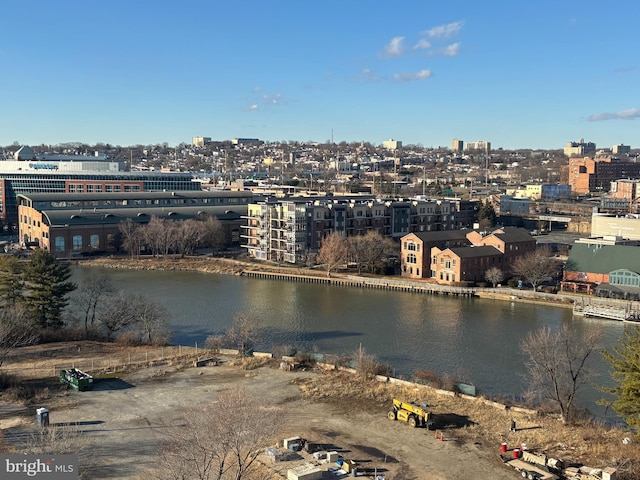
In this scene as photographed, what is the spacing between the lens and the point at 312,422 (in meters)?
7.32

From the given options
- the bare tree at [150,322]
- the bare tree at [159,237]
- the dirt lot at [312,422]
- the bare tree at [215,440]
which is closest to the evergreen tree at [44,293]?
the bare tree at [150,322]

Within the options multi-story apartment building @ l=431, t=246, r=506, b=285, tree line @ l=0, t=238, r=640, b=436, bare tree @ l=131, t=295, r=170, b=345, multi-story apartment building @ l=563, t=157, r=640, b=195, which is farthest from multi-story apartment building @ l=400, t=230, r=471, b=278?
multi-story apartment building @ l=563, t=157, r=640, b=195

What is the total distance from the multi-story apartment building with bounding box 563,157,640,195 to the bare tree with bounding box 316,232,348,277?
103 feet

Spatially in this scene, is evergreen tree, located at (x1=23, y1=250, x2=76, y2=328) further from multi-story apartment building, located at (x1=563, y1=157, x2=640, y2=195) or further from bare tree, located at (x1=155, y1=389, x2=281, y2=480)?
multi-story apartment building, located at (x1=563, y1=157, x2=640, y2=195)

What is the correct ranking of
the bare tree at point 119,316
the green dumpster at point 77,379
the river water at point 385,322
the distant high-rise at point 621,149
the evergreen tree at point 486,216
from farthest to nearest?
the distant high-rise at point 621,149 < the evergreen tree at point 486,216 < the bare tree at point 119,316 < the river water at point 385,322 < the green dumpster at point 77,379

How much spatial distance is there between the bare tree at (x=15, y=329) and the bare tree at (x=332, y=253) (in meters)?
9.08

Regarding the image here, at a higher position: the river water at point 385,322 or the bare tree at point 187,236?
the bare tree at point 187,236

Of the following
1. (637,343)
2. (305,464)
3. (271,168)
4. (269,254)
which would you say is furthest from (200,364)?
(271,168)

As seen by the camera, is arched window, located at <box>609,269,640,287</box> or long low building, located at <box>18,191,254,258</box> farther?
long low building, located at <box>18,191,254,258</box>

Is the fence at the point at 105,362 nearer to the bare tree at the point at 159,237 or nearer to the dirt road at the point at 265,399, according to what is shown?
the dirt road at the point at 265,399

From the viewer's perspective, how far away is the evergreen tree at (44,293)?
1116cm

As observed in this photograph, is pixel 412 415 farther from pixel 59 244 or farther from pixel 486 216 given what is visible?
pixel 486 216

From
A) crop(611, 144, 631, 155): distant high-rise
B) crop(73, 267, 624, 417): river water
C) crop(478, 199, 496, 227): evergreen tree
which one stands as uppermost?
crop(611, 144, 631, 155): distant high-rise

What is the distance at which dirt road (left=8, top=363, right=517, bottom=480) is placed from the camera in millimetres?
6230
